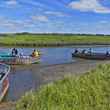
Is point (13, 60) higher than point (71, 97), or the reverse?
point (71, 97)

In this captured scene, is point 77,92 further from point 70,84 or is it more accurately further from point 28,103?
point 28,103

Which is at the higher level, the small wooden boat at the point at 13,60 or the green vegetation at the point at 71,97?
the green vegetation at the point at 71,97

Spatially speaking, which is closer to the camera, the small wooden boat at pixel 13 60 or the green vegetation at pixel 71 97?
the green vegetation at pixel 71 97

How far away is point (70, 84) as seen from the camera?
1650cm

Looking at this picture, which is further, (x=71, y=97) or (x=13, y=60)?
(x=13, y=60)

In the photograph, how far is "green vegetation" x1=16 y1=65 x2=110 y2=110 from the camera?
1380 centimetres

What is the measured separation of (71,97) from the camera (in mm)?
14656

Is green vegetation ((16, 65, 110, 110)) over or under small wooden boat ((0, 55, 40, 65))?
over

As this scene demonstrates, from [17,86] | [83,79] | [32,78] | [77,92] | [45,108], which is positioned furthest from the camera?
[32,78]

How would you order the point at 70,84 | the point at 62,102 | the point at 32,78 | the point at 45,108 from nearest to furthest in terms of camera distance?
the point at 45,108
the point at 62,102
the point at 70,84
the point at 32,78

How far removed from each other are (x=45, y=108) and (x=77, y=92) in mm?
2497

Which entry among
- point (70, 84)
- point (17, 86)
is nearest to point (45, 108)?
point (70, 84)

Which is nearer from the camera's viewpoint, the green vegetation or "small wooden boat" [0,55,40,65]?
the green vegetation

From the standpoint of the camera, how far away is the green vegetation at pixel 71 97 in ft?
45.3
